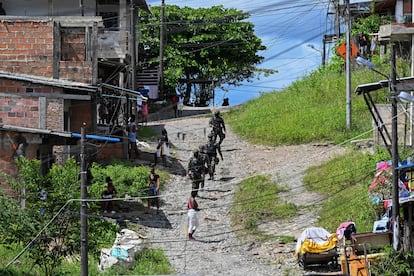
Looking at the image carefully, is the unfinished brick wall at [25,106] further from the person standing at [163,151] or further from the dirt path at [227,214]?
the person standing at [163,151]

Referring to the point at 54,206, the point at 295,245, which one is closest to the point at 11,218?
the point at 54,206

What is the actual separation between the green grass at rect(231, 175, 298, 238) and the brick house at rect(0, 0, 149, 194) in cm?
459

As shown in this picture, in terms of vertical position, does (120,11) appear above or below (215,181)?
above

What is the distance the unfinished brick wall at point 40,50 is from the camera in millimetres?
27891

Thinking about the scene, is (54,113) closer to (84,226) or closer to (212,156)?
(212,156)

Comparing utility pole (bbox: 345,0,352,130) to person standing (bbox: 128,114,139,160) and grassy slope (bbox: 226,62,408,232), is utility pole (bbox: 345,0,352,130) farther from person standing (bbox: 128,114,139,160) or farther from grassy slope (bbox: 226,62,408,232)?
person standing (bbox: 128,114,139,160)

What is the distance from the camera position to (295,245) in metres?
24.3

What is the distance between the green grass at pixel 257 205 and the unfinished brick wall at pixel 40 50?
19.4 feet

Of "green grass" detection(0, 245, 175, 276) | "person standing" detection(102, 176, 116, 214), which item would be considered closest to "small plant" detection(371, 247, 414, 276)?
"green grass" detection(0, 245, 175, 276)

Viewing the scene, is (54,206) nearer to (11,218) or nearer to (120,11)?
(11,218)

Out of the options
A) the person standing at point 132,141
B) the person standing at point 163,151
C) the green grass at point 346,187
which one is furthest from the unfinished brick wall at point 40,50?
the green grass at point 346,187

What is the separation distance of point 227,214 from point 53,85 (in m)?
6.39

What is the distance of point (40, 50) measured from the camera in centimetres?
2798

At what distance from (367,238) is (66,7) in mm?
17355
